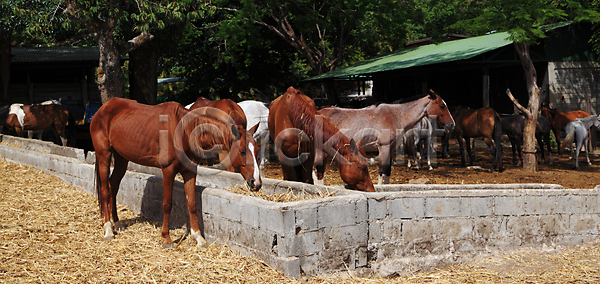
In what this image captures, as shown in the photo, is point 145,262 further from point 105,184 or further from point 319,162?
point 319,162

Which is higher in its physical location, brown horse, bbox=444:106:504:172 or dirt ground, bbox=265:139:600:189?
brown horse, bbox=444:106:504:172

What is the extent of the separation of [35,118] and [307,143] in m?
11.9

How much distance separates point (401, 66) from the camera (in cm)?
1719

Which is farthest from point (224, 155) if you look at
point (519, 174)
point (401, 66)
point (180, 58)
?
point (180, 58)

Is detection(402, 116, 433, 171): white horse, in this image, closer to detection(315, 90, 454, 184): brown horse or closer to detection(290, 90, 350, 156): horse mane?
detection(315, 90, 454, 184): brown horse

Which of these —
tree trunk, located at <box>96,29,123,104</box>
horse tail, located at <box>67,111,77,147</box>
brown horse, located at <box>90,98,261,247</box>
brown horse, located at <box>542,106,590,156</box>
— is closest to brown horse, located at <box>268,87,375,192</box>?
brown horse, located at <box>90,98,261,247</box>

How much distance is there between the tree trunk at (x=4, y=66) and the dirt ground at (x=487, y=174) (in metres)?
11.6

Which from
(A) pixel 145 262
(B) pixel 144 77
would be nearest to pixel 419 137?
(A) pixel 145 262

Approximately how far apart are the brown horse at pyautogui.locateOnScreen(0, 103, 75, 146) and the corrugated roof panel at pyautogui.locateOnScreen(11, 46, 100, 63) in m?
5.55

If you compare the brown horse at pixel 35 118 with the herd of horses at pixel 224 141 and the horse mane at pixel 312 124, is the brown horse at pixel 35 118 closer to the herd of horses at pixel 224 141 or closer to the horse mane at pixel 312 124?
→ the herd of horses at pixel 224 141

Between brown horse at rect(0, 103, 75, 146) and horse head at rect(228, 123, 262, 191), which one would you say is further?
brown horse at rect(0, 103, 75, 146)

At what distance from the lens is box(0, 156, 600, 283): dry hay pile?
447 cm

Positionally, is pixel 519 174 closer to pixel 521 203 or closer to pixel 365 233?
pixel 521 203

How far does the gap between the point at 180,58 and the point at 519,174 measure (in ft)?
63.5
